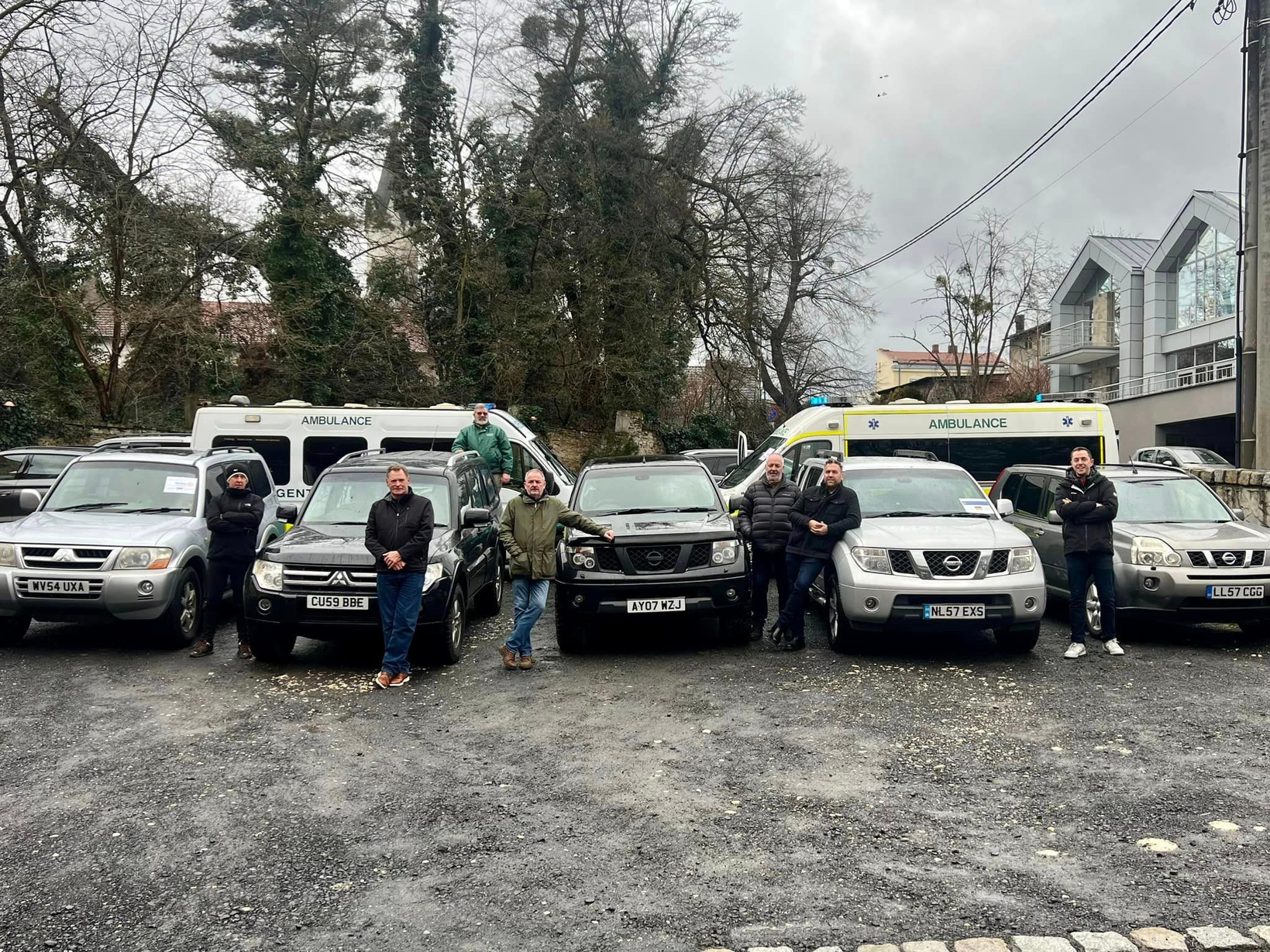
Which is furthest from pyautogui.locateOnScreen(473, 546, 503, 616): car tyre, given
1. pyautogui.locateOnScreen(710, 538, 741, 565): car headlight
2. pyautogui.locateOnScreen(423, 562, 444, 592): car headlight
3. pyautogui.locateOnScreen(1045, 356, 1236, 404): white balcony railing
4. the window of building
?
the window of building

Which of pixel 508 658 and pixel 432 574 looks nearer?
pixel 432 574

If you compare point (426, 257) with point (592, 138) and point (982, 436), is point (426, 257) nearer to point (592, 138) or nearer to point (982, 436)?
point (592, 138)

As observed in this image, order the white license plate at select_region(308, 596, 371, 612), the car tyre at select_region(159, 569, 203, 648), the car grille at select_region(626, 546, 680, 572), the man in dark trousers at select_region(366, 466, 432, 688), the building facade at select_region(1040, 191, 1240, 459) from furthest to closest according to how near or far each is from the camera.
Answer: the building facade at select_region(1040, 191, 1240, 459) → the car tyre at select_region(159, 569, 203, 648) → the car grille at select_region(626, 546, 680, 572) → the white license plate at select_region(308, 596, 371, 612) → the man in dark trousers at select_region(366, 466, 432, 688)

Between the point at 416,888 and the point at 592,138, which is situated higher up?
the point at 592,138

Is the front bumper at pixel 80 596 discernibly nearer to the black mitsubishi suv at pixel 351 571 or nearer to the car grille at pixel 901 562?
the black mitsubishi suv at pixel 351 571

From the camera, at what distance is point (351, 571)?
8227 mm

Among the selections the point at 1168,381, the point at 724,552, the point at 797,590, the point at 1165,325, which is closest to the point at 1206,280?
the point at 1165,325

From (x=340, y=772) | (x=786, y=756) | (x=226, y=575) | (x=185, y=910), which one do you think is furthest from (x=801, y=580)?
(x=185, y=910)

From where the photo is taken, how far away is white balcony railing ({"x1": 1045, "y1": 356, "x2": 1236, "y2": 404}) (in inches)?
1407

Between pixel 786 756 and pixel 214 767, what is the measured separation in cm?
342

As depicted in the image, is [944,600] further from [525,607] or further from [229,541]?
[229,541]

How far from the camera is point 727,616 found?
9.17 m

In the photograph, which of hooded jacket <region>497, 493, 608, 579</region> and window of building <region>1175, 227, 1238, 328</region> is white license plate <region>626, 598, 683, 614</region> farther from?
window of building <region>1175, 227, 1238, 328</region>

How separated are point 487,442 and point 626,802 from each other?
828 centimetres
